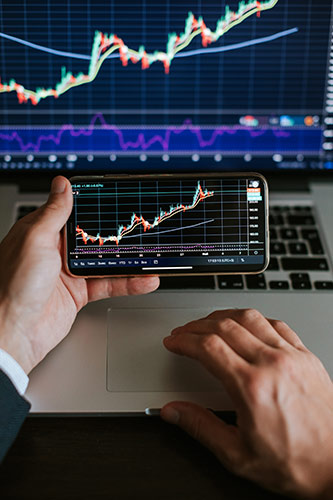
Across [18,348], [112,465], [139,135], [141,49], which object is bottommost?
[112,465]

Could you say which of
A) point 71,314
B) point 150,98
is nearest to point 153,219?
point 71,314

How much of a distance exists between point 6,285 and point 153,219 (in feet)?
0.69

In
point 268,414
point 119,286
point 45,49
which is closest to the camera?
point 268,414

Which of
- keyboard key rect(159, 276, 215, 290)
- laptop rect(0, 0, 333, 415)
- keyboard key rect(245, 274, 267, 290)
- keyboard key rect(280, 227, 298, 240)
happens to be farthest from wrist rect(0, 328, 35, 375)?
keyboard key rect(280, 227, 298, 240)

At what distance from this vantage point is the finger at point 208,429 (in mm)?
538

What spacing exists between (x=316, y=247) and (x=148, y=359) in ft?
1.13

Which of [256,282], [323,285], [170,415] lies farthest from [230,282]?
[170,415]

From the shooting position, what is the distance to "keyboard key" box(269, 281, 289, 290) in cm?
77

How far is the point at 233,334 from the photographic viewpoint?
598mm

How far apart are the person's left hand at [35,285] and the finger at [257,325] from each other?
0.72ft

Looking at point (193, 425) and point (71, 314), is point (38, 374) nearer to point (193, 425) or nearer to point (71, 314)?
point (71, 314)

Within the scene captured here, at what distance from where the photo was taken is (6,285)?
2.07ft

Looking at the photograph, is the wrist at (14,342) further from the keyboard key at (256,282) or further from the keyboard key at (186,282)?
the keyboard key at (256,282)

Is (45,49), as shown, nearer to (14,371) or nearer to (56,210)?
(56,210)
